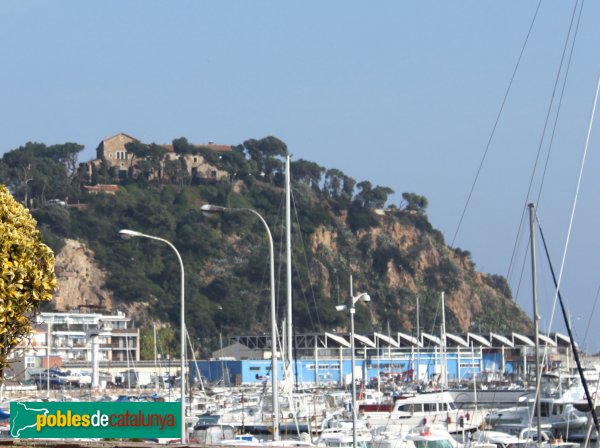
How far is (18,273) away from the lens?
18.5 m

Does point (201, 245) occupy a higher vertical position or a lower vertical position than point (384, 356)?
higher

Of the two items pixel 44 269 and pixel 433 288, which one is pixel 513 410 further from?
pixel 433 288

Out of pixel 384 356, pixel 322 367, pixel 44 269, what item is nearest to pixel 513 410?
pixel 44 269

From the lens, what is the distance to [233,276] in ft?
589

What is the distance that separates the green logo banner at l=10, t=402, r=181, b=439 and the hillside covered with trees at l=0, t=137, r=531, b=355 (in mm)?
135467

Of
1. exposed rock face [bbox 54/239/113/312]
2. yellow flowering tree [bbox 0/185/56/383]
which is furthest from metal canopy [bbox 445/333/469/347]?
yellow flowering tree [bbox 0/185/56/383]

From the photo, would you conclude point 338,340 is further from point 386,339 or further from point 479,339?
point 479,339

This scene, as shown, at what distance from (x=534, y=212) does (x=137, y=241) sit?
149323mm

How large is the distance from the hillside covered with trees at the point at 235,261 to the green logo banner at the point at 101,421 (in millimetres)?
135467

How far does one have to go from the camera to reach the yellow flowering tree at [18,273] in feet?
60.1

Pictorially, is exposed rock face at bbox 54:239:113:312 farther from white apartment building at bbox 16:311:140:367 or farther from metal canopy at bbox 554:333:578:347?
metal canopy at bbox 554:333:578:347

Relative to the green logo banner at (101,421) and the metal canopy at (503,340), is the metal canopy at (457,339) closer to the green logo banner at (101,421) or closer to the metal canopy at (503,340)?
the metal canopy at (503,340)

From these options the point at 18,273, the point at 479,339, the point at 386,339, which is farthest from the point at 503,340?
the point at 18,273

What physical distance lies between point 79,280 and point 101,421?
143531 millimetres
